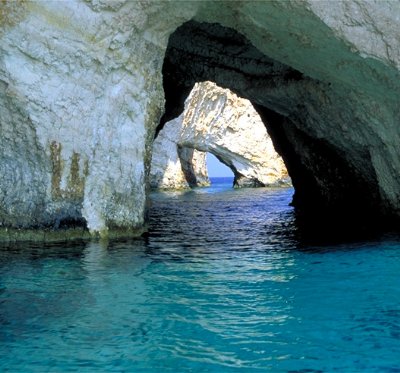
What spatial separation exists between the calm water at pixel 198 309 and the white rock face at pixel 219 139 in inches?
1250

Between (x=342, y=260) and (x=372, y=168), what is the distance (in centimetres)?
486

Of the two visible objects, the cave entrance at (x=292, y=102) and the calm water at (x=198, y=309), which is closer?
the calm water at (x=198, y=309)

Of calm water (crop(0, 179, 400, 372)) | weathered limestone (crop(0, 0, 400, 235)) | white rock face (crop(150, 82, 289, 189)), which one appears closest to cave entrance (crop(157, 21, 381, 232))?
weathered limestone (crop(0, 0, 400, 235))

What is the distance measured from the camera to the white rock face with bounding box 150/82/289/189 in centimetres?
3969

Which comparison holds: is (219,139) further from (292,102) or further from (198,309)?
(198,309)

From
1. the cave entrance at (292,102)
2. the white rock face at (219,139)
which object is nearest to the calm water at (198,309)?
the cave entrance at (292,102)

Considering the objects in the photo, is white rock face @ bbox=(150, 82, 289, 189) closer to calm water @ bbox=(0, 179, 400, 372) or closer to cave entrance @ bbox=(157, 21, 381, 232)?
cave entrance @ bbox=(157, 21, 381, 232)

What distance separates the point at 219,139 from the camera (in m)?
40.4

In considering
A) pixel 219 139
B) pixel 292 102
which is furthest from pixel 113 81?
pixel 219 139

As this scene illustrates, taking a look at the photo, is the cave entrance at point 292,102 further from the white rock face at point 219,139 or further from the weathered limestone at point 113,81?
the white rock face at point 219,139

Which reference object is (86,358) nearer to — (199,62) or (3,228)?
(3,228)

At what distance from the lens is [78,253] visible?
7.70 meters

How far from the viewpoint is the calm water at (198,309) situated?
3.70 meters

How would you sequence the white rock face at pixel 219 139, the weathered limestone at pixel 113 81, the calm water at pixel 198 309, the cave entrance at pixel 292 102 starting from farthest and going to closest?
the white rock face at pixel 219 139, the cave entrance at pixel 292 102, the weathered limestone at pixel 113 81, the calm water at pixel 198 309
